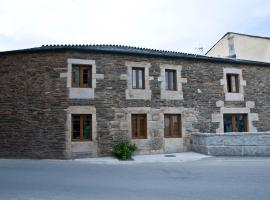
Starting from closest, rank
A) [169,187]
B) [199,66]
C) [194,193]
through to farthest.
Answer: [194,193] < [169,187] < [199,66]

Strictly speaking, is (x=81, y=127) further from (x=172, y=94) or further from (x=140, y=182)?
(x=140, y=182)

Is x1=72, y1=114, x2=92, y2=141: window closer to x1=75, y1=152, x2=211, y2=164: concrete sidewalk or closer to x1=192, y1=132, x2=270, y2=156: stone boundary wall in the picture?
x1=75, y1=152, x2=211, y2=164: concrete sidewalk

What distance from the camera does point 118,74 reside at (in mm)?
11359

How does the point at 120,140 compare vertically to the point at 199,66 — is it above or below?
below

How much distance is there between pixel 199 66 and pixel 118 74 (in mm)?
4673

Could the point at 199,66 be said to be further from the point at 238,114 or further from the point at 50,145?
the point at 50,145

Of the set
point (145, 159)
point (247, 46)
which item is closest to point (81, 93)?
point (145, 159)

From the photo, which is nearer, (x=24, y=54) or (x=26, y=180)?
(x=26, y=180)

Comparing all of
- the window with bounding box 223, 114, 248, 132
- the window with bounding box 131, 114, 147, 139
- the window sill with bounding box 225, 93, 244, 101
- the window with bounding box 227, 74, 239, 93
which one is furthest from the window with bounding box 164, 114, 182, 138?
the window with bounding box 227, 74, 239, 93

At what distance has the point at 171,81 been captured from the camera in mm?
12438

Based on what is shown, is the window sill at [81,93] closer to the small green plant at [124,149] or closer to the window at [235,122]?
the small green plant at [124,149]

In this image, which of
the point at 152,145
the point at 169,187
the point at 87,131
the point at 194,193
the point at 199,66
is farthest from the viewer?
the point at 199,66

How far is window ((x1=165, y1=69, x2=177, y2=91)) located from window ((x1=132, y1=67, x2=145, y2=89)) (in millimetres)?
1362

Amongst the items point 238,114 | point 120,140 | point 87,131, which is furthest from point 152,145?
point 238,114
